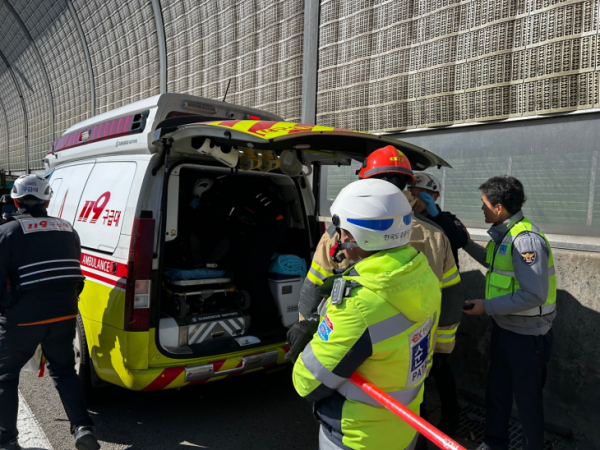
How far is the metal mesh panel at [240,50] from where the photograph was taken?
7.17 meters

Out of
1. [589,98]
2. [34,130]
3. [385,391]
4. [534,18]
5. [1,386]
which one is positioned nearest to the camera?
[385,391]

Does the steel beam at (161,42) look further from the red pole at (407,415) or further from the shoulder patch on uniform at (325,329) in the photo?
the red pole at (407,415)

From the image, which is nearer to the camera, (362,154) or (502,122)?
(362,154)

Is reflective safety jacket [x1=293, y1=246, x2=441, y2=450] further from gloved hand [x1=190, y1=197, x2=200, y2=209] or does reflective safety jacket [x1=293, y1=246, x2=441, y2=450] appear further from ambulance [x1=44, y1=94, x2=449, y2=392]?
gloved hand [x1=190, y1=197, x2=200, y2=209]

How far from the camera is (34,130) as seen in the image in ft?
56.4

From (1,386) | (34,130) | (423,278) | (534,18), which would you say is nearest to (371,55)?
Result: (534,18)

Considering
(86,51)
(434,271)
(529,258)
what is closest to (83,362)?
(434,271)

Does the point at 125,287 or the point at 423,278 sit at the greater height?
the point at 423,278

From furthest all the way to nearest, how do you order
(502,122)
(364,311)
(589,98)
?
(502,122) < (589,98) < (364,311)

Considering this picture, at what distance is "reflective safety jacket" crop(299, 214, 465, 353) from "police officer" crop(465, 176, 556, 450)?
26 cm

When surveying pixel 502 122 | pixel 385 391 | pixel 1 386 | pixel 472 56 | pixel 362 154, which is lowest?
pixel 1 386

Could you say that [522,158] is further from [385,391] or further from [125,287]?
[125,287]

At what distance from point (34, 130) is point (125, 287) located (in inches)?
692

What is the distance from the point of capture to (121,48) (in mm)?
11359
